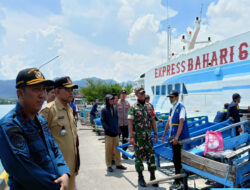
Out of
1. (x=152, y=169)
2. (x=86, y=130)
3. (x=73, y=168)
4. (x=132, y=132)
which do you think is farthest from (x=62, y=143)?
(x=86, y=130)

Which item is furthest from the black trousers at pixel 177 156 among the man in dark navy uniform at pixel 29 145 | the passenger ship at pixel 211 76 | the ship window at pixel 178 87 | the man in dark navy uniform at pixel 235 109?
the ship window at pixel 178 87

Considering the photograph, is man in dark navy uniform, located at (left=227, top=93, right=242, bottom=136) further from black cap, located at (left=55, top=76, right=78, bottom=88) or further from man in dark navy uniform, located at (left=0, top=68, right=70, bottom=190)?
man in dark navy uniform, located at (left=0, top=68, right=70, bottom=190)

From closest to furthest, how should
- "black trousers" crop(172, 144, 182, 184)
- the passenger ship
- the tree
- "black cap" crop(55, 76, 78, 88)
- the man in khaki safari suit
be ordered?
1. the man in khaki safari suit
2. "black cap" crop(55, 76, 78, 88)
3. "black trousers" crop(172, 144, 182, 184)
4. the passenger ship
5. the tree

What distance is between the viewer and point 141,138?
387 cm

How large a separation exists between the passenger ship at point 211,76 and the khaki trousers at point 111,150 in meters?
4.38

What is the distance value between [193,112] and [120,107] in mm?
3751

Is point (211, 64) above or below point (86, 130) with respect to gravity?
above

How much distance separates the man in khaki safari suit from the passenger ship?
230 inches

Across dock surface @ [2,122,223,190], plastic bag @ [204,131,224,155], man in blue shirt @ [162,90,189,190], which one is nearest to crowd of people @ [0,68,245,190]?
dock surface @ [2,122,223,190]

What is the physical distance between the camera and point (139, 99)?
13.1 ft

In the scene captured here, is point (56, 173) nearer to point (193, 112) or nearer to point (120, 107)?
point (120, 107)

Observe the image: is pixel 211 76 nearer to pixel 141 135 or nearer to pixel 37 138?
pixel 141 135

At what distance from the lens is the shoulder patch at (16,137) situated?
1.21 metres

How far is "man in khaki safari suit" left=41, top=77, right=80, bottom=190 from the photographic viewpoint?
2.38 meters
